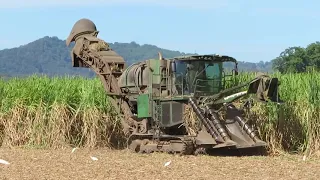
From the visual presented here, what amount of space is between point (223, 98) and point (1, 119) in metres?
6.30

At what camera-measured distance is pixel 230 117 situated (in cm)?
1374

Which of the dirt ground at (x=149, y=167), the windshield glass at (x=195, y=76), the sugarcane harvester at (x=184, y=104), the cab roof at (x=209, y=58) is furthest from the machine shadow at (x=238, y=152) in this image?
the cab roof at (x=209, y=58)

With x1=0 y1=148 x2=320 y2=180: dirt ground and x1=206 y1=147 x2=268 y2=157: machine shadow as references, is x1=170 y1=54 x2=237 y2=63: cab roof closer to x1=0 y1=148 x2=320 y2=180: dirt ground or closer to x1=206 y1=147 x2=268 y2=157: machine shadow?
x1=206 y1=147 x2=268 y2=157: machine shadow

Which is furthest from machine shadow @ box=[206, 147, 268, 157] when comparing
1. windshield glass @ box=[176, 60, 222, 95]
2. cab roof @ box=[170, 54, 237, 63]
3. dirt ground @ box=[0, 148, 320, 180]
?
cab roof @ box=[170, 54, 237, 63]

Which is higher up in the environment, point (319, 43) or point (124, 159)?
point (319, 43)

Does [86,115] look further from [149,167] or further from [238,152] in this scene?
[149,167]

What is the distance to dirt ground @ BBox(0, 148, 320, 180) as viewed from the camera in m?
10.2

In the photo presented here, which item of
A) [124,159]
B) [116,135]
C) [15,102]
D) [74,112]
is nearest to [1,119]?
[15,102]

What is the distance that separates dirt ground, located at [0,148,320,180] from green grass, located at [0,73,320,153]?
1.21 metres

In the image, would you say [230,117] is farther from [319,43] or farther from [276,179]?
[319,43]

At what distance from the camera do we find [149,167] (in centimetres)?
1126

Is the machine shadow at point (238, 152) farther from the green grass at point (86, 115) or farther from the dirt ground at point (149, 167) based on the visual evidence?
the dirt ground at point (149, 167)

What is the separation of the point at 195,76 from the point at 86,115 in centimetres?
349

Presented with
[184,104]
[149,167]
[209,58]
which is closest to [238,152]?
[184,104]
